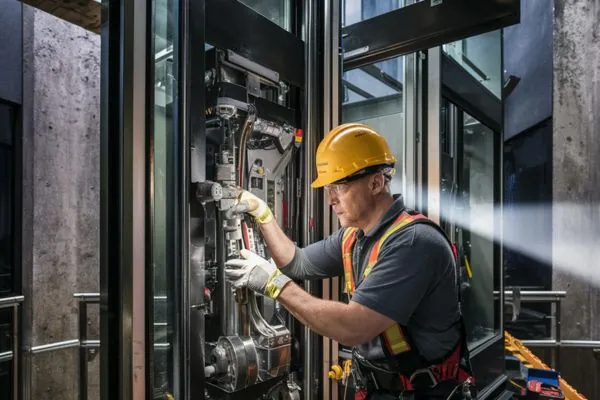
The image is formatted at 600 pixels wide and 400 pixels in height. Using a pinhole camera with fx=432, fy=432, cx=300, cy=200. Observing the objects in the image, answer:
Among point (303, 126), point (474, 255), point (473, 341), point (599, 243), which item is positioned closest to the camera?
point (303, 126)

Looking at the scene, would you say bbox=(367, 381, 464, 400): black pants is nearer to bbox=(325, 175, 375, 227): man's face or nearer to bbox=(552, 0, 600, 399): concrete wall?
bbox=(325, 175, 375, 227): man's face

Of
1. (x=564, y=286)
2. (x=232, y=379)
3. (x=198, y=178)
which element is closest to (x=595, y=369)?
(x=564, y=286)

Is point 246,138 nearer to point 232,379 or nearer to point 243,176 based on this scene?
point 243,176

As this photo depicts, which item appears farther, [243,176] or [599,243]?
[599,243]

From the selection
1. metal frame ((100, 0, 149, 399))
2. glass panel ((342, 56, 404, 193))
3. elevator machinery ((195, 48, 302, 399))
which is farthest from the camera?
glass panel ((342, 56, 404, 193))

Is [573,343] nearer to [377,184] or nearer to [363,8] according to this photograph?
[377,184]

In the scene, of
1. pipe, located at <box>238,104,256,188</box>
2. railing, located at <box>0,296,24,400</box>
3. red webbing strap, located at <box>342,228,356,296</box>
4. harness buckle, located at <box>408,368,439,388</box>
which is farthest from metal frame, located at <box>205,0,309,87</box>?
railing, located at <box>0,296,24,400</box>

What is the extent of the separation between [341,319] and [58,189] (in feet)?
10.3

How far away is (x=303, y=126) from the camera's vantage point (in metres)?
2.52

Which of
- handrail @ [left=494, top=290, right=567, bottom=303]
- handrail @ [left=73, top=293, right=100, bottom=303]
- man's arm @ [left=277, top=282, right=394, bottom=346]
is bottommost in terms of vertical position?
handrail @ [left=494, top=290, right=567, bottom=303]

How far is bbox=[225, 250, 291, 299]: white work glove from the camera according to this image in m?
Result: 1.92

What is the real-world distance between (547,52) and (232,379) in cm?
615

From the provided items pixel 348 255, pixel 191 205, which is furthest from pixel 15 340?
pixel 348 255

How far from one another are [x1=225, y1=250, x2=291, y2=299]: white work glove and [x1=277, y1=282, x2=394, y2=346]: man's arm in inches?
3.7
